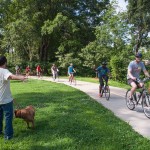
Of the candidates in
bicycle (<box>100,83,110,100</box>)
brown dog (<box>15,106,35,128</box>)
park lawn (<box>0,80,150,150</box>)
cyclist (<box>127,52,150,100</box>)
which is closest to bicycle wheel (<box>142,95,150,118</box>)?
cyclist (<box>127,52,150,100</box>)

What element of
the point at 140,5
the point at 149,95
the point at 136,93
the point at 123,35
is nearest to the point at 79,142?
the point at 149,95

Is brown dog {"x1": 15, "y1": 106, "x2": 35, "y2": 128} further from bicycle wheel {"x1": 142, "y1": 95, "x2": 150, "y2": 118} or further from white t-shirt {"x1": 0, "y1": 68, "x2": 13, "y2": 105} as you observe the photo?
bicycle wheel {"x1": 142, "y1": 95, "x2": 150, "y2": 118}

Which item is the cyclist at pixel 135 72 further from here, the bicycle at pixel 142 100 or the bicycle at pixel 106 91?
the bicycle at pixel 106 91

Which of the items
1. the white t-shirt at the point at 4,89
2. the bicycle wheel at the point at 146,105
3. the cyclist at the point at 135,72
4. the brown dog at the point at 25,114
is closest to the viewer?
the white t-shirt at the point at 4,89

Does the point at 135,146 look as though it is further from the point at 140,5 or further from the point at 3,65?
the point at 140,5

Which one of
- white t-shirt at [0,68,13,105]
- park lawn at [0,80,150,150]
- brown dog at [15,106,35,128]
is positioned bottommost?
park lawn at [0,80,150,150]

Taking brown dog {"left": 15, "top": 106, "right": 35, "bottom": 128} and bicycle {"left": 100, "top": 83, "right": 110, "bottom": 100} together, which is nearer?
brown dog {"left": 15, "top": 106, "right": 35, "bottom": 128}

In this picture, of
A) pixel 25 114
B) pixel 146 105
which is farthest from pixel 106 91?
pixel 25 114

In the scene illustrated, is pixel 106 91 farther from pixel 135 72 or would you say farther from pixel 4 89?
pixel 4 89

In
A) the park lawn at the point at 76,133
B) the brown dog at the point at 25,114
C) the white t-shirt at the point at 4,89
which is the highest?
the white t-shirt at the point at 4,89

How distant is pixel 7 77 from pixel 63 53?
37204 mm

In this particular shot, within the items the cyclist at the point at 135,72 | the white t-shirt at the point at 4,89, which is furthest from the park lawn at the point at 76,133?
the cyclist at the point at 135,72

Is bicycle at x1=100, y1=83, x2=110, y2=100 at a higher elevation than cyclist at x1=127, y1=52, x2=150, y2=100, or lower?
lower

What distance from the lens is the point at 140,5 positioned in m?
28.0
